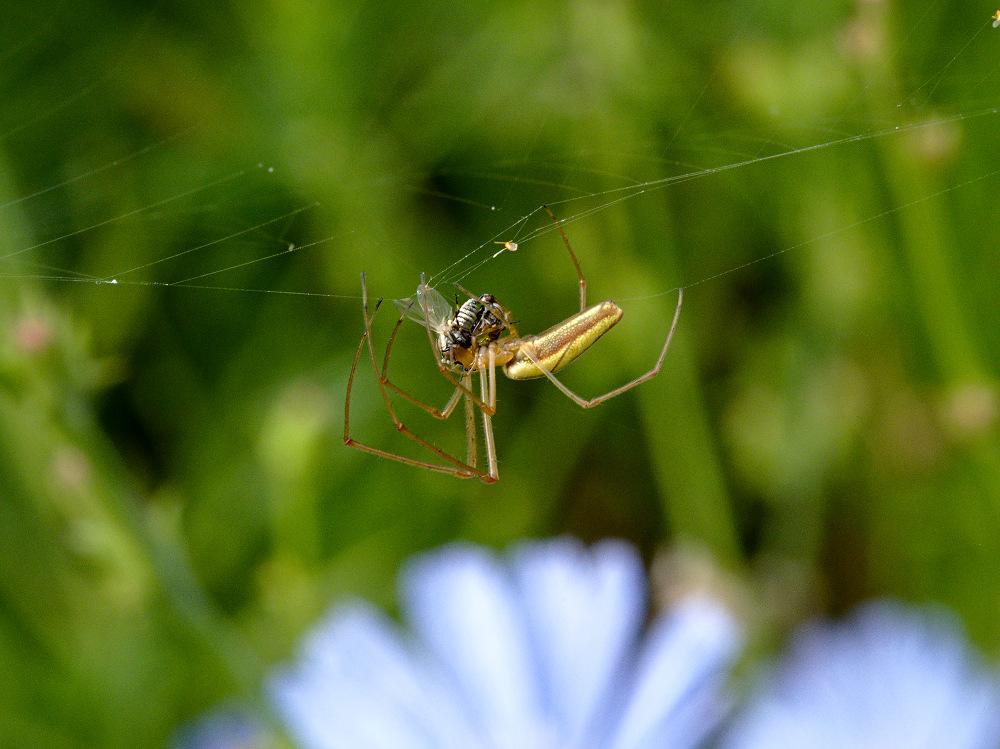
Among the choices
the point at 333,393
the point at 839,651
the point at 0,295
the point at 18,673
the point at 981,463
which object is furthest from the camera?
the point at 333,393

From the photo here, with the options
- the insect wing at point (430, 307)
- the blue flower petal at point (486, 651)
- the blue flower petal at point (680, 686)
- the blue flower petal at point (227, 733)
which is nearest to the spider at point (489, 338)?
the insect wing at point (430, 307)

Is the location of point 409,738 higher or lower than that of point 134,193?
lower

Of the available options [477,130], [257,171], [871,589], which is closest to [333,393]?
[257,171]

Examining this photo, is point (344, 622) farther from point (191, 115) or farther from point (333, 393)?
point (191, 115)

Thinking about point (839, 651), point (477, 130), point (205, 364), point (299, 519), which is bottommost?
point (839, 651)

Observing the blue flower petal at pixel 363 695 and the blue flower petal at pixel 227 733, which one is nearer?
the blue flower petal at pixel 363 695

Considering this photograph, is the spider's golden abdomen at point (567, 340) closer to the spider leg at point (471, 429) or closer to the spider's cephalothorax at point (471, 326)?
the spider's cephalothorax at point (471, 326)

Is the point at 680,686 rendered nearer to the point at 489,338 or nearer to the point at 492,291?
the point at 489,338
